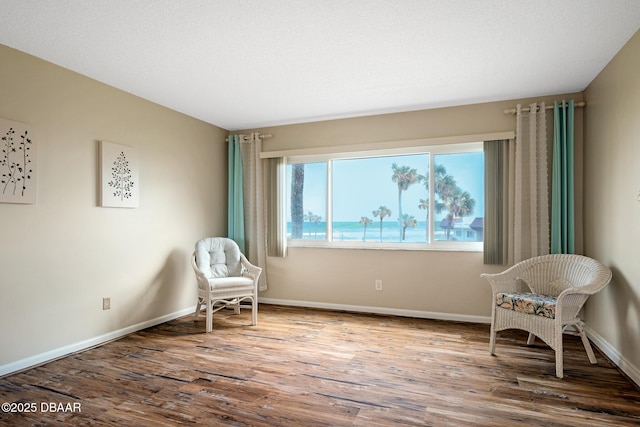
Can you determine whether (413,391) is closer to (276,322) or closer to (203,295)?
(276,322)

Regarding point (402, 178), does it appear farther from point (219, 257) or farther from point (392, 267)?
point (219, 257)

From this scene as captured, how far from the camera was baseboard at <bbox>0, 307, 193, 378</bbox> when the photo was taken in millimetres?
2783

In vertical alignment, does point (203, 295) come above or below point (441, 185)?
below

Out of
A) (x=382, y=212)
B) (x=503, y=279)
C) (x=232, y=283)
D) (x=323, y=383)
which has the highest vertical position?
(x=382, y=212)

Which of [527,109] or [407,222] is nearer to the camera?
[527,109]

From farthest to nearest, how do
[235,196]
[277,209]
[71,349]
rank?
[235,196] → [277,209] → [71,349]

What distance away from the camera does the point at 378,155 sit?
4.56 meters

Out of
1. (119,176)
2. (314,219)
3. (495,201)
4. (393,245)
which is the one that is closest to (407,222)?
(393,245)

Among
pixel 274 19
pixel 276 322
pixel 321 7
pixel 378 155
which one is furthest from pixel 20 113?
pixel 378 155

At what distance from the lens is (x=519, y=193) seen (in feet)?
12.7

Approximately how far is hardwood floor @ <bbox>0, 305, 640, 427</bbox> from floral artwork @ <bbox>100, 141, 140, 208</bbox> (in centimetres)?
132

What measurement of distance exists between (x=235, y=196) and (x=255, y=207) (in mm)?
327

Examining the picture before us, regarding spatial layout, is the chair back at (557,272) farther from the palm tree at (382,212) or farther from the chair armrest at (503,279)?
the palm tree at (382,212)

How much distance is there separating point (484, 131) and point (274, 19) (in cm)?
269
